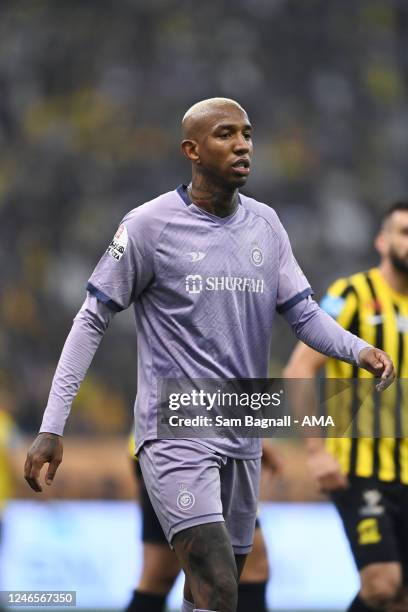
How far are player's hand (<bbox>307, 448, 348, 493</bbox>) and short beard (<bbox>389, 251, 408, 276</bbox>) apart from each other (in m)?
0.94

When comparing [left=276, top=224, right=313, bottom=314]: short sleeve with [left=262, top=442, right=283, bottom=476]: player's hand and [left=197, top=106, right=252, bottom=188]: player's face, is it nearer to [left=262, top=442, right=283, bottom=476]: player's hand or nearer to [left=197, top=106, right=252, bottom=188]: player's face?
[left=197, top=106, right=252, bottom=188]: player's face

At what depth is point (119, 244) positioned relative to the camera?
4246 millimetres

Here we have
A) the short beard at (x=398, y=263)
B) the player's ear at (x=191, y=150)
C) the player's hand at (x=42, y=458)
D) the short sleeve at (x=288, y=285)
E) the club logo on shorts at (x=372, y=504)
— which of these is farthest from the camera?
the short beard at (x=398, y=263)

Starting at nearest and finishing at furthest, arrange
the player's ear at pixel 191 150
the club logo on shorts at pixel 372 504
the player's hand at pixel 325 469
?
the player's ear at pixel 191 150
the player's hand at pixel 325 469
the club logo on shorts at pixel 372 504

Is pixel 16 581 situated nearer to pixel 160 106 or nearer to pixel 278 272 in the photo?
pixel 278 272

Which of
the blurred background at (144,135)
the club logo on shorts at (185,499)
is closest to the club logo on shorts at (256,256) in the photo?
the club logo on shorts at (185,499)

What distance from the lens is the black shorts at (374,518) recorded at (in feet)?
18.5

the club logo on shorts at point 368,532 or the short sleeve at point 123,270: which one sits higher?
the short sleeve at point 123,270

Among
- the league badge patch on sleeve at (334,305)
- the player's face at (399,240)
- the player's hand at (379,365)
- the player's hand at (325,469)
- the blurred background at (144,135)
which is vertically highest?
the blurred background at (144,135)

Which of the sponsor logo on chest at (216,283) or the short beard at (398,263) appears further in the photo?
the short beard at (398,263)

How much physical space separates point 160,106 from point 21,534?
24.3 ft

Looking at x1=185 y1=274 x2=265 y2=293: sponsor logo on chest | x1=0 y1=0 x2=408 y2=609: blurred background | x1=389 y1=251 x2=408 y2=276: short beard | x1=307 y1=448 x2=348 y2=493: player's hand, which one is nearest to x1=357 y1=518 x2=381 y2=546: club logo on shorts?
x1=307 y1=448 x2=348 y2=493: player's hand

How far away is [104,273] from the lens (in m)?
4.22

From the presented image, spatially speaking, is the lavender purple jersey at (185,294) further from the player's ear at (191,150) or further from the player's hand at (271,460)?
the player's hand at (271,460)
